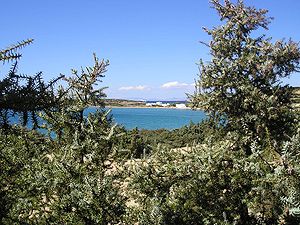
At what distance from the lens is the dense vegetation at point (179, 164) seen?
8656 mm

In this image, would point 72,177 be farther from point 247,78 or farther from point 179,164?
point 247,78

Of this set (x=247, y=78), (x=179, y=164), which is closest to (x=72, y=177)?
(x=179, y=164)

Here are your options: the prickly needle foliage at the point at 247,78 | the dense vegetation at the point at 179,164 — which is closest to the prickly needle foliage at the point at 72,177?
the dense vegetation at the point at 179,164

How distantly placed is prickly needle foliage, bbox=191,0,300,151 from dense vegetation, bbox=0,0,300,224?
0.04 metres

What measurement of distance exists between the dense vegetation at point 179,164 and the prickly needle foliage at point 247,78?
1.4 inches

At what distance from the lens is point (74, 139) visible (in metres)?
9.85

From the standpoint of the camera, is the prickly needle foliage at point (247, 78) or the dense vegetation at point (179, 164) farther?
the prickly needle foliage at point (247, 78)

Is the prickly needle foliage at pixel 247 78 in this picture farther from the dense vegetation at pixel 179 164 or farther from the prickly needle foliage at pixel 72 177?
the prickly needle foliage at pixel 72 177

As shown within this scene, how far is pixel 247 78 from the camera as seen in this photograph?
12.5m

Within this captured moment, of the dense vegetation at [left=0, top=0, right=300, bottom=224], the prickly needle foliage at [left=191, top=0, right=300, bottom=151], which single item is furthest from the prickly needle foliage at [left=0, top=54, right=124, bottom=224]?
the prickly needle foliage at [left=191, top=0, right=300, bottom=151]

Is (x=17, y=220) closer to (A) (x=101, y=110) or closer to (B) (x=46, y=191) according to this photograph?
(B) (x=46, y=191)

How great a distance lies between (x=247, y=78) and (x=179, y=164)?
184 inches

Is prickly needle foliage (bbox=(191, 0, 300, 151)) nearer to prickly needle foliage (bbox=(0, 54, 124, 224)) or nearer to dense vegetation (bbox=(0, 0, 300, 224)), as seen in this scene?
dense vegetation (bbox=(0, 0, 300, 224))

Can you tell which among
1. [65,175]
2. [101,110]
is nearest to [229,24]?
[101,110]
